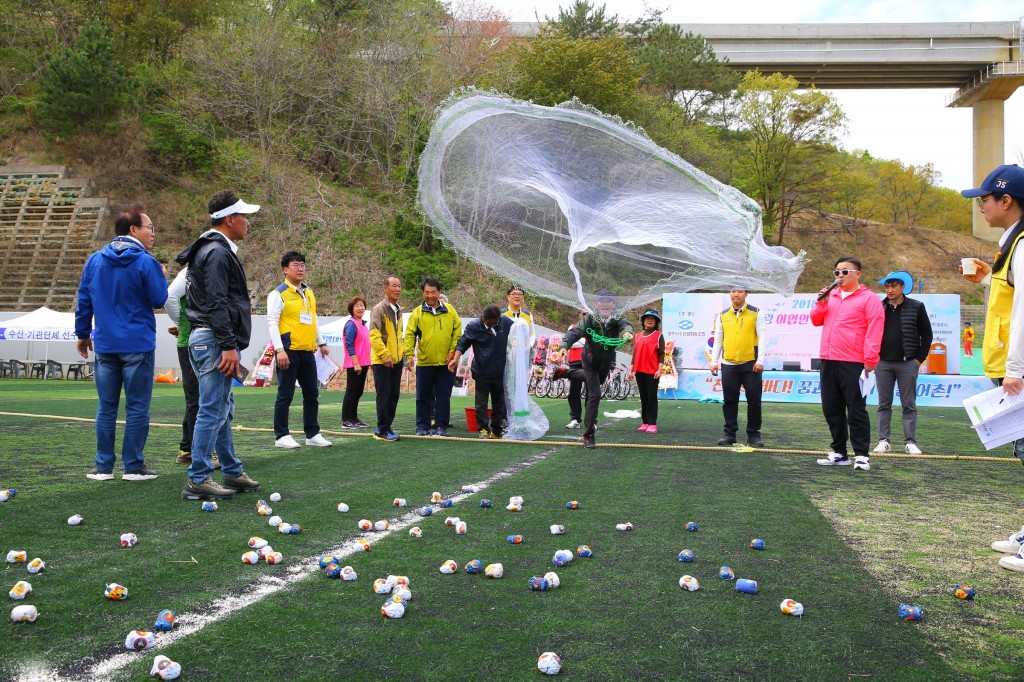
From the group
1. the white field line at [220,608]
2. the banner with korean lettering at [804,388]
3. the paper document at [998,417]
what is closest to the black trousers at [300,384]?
the white field line at [220,608]

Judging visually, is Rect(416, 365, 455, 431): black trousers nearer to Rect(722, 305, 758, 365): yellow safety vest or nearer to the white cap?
Rect(722, 305, 758, 365): yellow safety vest

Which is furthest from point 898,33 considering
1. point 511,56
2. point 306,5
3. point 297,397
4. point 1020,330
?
point 1020,330

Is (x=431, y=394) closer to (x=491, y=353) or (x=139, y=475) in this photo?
(x=491, y=353)

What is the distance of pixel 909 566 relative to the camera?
4.22m

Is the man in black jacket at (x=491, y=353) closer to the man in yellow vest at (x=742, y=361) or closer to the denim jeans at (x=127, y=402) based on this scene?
the man in yellow vest at (x=742, y=361)

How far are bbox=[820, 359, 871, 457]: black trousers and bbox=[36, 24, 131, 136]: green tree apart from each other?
128ft

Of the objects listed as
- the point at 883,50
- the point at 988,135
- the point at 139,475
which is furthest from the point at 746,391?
the point at 988,135

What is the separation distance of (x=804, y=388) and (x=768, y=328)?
91.3 inches

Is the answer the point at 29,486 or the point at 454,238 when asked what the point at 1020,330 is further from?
the point at 29,486

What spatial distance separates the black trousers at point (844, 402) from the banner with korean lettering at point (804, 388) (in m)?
9.99

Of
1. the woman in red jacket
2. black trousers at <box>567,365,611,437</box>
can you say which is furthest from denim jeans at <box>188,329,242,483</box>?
the woman in red jacket

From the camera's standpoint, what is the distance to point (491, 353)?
32.6ft

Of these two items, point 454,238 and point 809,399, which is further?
point 809,399

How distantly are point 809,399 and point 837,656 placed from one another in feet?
59.5
